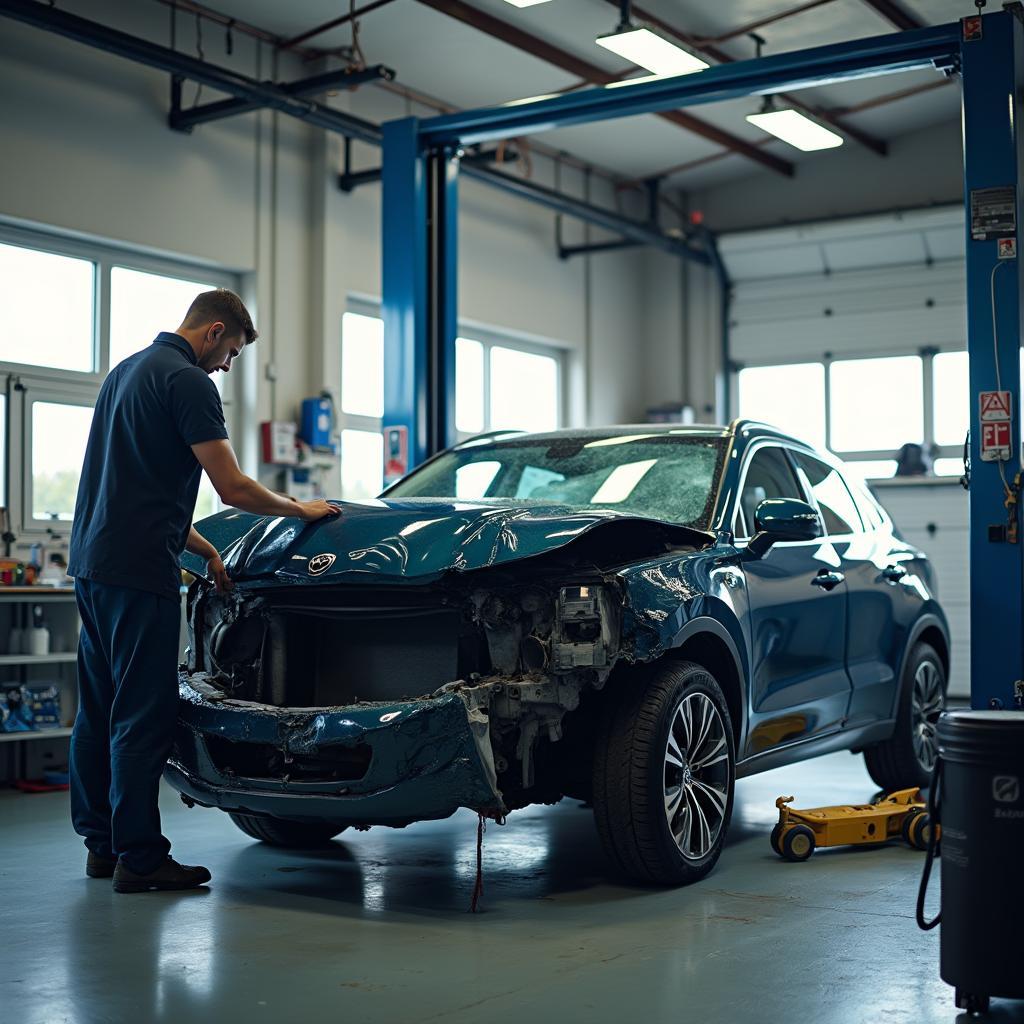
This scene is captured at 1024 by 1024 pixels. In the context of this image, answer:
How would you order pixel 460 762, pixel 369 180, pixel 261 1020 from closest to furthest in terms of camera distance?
pixel 261 1020 → pixel 460 762 → pixel 369 180

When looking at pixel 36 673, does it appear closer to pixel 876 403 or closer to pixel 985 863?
pixel 985 863

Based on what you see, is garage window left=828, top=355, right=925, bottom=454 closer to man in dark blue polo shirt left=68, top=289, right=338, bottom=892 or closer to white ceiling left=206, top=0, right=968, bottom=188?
white ceiling left=206, top=0, right=968, bottom=188

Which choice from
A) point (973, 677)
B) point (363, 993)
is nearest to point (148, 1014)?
point (363, 993)

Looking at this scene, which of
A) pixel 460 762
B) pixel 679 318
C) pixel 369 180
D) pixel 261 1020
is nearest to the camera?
pixel 261 1020

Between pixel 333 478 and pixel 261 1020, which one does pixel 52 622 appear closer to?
pixel 333 478

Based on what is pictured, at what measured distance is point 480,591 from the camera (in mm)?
4414

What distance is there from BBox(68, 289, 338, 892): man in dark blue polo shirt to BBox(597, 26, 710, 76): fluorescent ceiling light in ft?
21.5

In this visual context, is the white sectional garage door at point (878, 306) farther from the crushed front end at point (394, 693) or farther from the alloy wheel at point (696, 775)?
the crushed front end at point (394, 693)

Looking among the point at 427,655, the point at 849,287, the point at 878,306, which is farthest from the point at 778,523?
the point at 849,287

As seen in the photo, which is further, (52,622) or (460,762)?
(52,622)

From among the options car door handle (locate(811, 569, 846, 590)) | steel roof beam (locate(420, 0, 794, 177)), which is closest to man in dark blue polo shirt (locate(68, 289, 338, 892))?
car door handle (locate(811, 569, 846, 590))

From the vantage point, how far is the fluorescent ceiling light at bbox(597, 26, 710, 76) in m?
10.4

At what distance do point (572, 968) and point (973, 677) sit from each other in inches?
148

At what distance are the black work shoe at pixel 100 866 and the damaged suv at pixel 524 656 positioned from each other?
19.6 inches
